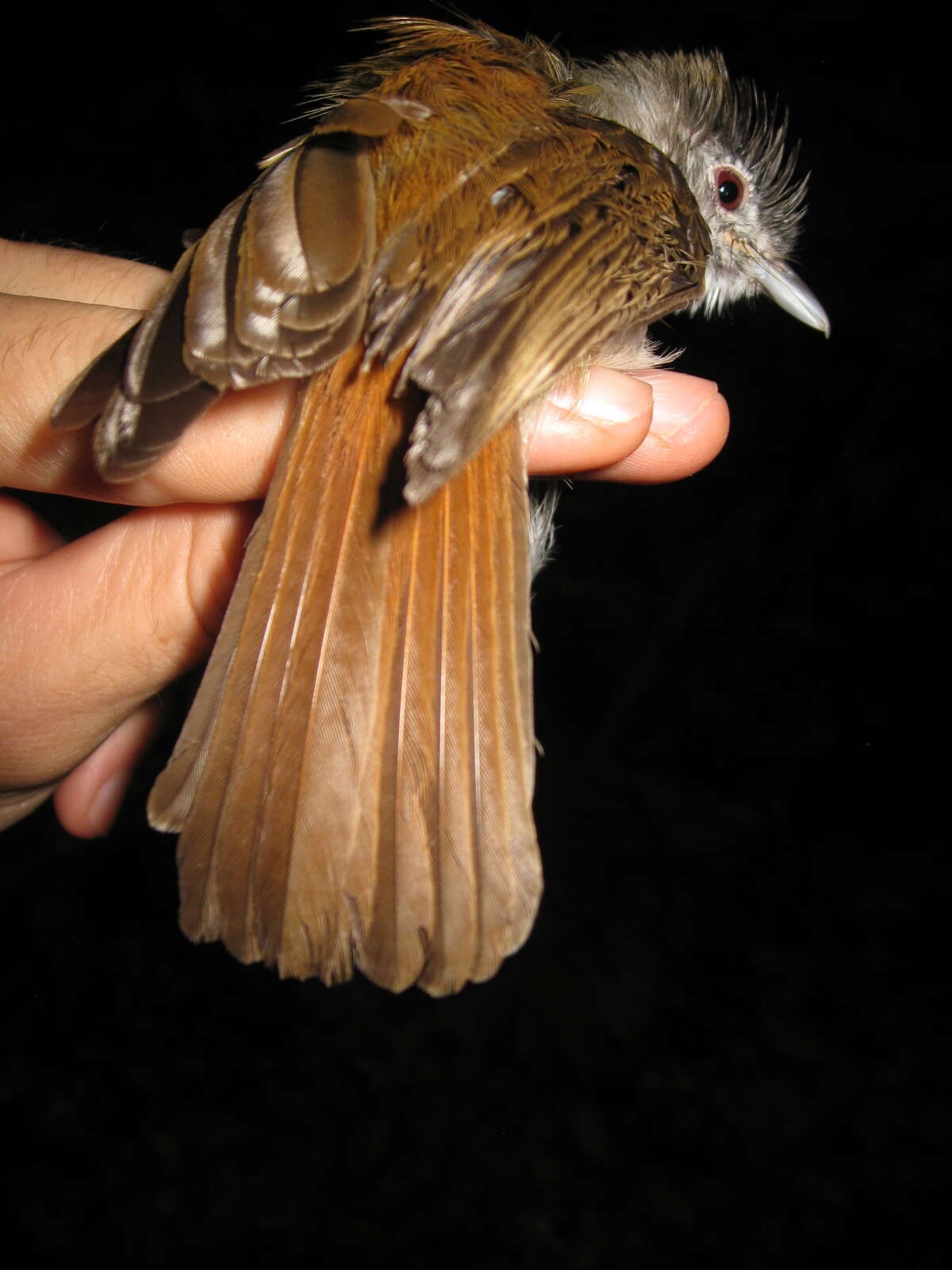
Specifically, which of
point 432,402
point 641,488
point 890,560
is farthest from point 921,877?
point 432,402

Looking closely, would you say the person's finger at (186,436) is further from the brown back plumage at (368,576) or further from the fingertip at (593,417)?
the brown back plumage at (368,576)

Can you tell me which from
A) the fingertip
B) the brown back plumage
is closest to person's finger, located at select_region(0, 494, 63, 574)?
the brown back plumage

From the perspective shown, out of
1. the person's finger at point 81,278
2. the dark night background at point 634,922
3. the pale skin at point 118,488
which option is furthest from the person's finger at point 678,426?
the dark night background at point 634,922

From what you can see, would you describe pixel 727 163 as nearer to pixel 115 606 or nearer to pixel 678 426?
pixel 678 426

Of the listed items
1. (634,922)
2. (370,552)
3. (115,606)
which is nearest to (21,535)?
(115,606)

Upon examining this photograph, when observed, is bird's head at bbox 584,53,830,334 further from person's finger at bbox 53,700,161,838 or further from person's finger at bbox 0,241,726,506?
person's finger at bbox 53,700,161,838

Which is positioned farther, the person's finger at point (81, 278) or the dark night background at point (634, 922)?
the dark night background at point (634, 922)
